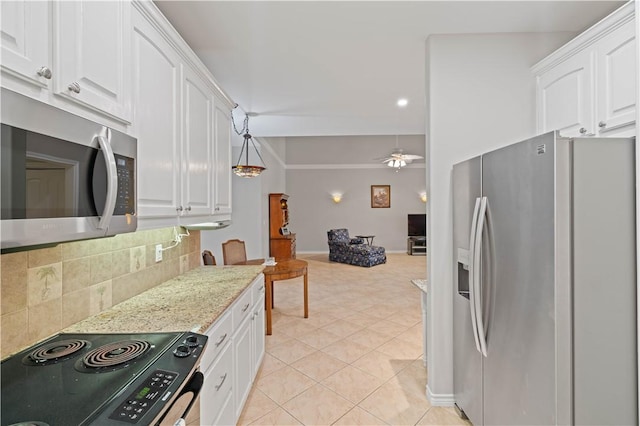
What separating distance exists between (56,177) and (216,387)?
124 cm

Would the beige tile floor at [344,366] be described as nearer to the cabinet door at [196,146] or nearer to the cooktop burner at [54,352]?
the cooktop burner at [54,352]

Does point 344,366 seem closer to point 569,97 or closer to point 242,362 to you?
point 242,362

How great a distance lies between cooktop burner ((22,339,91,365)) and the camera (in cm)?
103

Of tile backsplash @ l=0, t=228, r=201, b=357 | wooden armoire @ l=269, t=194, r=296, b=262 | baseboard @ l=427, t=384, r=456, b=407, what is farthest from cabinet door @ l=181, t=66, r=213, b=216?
wooden armoire @ l=269, t=194, r=296, b=262

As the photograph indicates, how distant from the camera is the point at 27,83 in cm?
83

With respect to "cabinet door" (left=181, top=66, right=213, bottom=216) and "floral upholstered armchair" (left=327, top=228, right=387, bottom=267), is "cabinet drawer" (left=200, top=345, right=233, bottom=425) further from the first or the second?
"floral upholstered armchair" (left=327, top=228, right=387, bottom=267)

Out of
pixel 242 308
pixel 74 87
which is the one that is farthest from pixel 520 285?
pixel 74 87

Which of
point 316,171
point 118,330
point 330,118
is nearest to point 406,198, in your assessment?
point 316,171

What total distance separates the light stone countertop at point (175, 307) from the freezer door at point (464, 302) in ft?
4.96

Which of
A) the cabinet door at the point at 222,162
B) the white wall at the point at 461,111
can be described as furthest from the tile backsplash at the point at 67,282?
the white wall at the point at 461,111

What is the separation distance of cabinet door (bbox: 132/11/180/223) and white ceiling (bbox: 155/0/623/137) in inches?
23.3

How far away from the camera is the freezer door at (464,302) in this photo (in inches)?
72.1

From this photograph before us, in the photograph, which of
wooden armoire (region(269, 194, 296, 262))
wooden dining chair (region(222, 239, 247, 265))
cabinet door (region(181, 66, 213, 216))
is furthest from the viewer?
wooden armoire (region(269, 194, 296, 262))

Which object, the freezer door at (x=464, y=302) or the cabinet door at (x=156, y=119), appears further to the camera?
the freezer door at (x=464, y=302)
